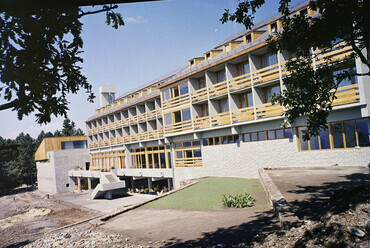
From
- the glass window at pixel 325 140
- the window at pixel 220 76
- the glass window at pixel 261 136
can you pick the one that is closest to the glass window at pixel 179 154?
the window at pixel 220 76

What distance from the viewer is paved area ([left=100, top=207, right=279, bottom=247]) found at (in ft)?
25.1

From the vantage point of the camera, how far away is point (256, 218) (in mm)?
9008

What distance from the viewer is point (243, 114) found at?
21.4m

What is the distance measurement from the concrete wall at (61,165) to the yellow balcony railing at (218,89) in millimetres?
37493

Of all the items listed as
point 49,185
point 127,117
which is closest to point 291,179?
point 127,117

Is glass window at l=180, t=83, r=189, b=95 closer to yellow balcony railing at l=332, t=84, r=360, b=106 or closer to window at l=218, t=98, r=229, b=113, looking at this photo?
window at l=218, t=98, r=229, b=113

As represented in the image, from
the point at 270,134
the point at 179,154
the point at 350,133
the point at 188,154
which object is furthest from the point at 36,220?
the point at 350,133

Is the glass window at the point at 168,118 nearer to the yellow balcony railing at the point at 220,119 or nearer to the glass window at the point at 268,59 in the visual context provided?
the yellow balcony railing at the point at 220,119

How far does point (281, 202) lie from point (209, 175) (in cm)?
1541

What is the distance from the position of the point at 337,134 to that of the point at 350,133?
2.43 ft

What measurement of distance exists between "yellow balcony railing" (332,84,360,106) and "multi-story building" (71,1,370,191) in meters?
0.01

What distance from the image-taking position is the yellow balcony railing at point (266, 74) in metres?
19.2

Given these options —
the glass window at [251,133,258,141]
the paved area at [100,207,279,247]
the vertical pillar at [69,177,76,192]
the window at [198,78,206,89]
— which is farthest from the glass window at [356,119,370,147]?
the vertical pillar at [69,177,76,192]

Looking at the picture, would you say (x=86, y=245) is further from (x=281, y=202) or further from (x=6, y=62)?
(x=6, y=62)
